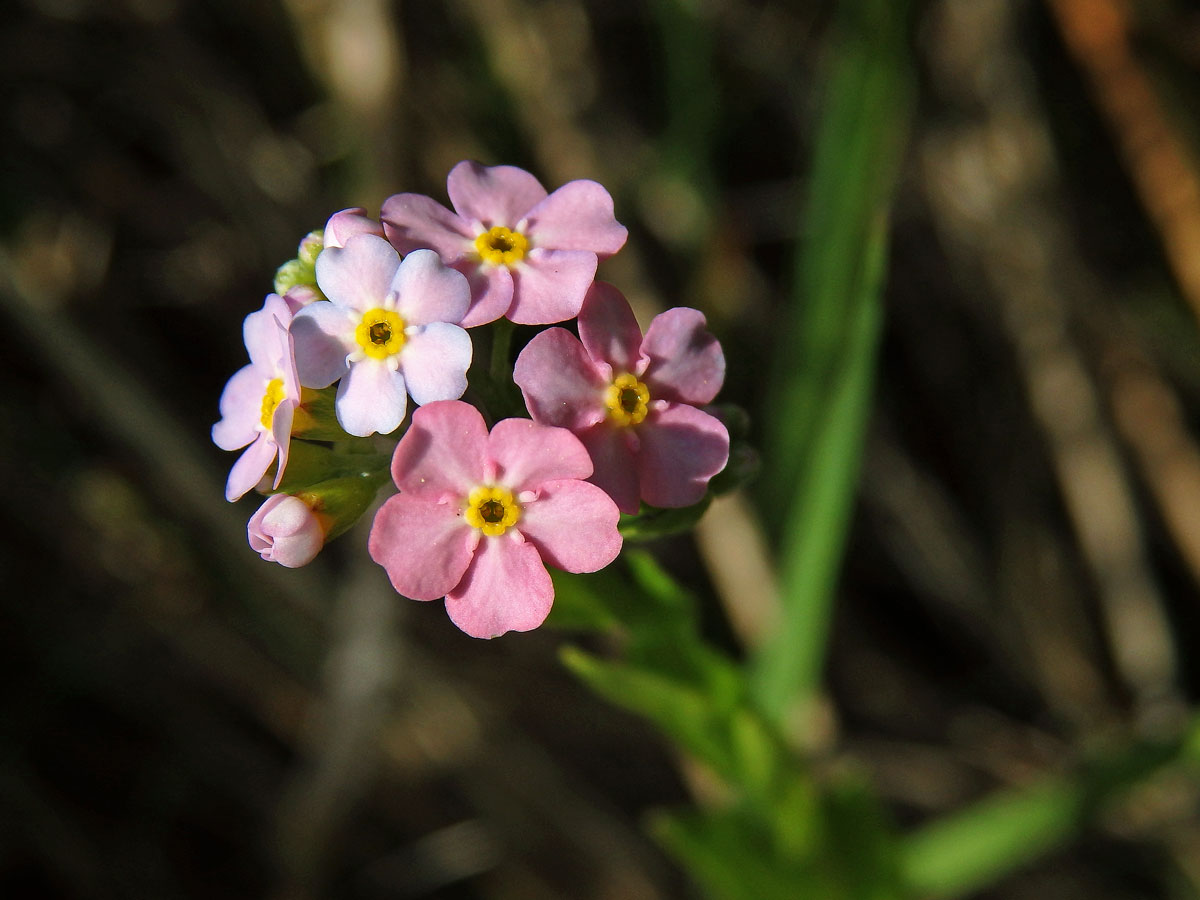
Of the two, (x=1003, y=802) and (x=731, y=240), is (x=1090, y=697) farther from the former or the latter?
(x=731, y=240)

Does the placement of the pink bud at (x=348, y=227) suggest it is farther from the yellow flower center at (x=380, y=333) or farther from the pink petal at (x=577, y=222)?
the pink petal at (x=577, y=222)

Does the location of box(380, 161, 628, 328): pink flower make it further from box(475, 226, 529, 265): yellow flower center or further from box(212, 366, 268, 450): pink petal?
box(212, 366, 268, 450): pink petal

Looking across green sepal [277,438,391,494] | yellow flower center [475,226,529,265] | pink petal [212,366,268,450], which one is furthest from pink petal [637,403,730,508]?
pink petal [212,366,268,450]

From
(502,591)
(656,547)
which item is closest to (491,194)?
(502,591)

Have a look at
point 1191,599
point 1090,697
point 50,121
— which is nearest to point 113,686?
point 50,121

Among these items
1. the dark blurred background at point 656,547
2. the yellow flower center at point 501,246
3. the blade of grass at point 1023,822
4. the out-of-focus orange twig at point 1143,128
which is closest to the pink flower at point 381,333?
the yellow flower center at point 501,246

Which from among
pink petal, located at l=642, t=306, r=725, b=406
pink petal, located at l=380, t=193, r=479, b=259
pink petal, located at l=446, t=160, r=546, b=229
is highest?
pink petal, located at l=446, t=160, r=546, b=229
